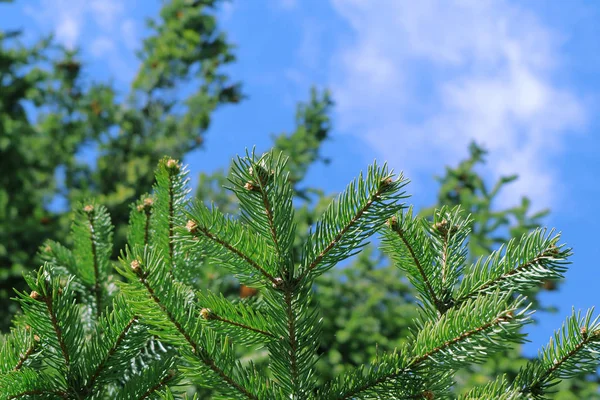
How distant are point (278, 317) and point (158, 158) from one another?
9.13 meters

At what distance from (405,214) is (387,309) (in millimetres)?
6440

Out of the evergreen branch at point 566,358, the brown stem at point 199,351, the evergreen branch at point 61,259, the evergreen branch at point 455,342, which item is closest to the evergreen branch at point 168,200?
the brown stem at point 199,351

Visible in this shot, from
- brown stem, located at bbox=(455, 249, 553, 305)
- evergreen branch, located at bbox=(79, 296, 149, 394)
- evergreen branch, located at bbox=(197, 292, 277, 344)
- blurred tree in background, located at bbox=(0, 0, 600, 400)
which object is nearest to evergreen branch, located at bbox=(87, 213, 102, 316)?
evergreen branch, located at bbox=(79, 296, 149, 394)

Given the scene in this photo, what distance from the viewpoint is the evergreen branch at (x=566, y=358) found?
127 cm

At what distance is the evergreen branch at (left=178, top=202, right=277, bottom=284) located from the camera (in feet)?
4.09

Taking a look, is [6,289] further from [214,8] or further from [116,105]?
[214,8]

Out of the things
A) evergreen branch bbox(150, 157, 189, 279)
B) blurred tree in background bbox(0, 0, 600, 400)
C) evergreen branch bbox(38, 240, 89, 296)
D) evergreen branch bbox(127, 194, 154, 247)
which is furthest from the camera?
blurred tree in background bbox(0, 0, 600, 400)

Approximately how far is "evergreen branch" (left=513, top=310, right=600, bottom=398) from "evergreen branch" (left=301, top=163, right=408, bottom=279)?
46 centimetres

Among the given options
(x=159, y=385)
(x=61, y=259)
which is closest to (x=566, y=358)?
(x=159, y=385)

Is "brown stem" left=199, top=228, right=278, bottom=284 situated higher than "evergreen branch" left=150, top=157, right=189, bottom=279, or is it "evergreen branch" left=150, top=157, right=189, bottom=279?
"evergreen branch" left=150, top=157, right=189, bottom=279

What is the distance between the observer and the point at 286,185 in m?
1.26

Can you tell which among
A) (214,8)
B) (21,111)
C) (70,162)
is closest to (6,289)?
(70,162)

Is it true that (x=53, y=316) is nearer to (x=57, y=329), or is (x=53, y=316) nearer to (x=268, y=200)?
(x=57, y=329)

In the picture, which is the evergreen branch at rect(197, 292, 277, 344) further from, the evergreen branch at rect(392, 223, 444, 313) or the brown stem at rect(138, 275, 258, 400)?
the evergreen branch at rect(392, 223, 444, 313)
